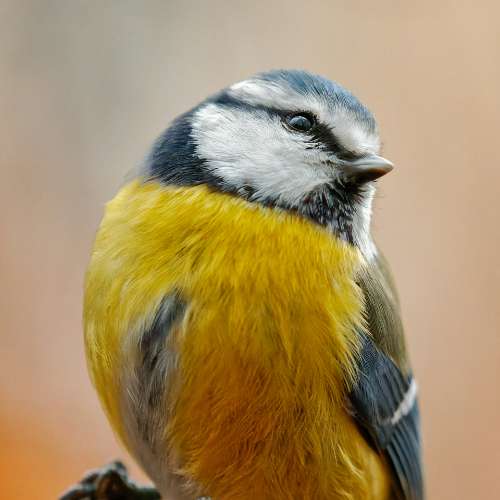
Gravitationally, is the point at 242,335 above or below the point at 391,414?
above

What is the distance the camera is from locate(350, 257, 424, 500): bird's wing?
31.5 inches

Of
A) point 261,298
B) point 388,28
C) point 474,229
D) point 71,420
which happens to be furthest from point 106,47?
point 261,298

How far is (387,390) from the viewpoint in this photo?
85 cm

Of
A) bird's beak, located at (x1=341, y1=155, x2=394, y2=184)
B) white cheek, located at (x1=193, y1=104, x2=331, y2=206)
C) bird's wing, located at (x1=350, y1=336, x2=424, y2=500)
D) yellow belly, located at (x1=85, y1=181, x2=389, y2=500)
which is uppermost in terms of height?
white cheek, located at (x1=193, y1=104, x2=331, y2=206)

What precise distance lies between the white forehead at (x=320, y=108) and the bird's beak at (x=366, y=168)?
21mm

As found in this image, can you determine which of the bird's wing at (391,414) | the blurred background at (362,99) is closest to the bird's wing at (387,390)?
the bird's wing at (391,414)

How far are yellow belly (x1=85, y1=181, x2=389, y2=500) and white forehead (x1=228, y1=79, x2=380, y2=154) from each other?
11 centimetres

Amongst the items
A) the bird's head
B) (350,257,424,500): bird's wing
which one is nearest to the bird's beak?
the bird's head

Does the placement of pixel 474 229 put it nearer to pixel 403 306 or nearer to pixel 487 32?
→ pixel 403 306

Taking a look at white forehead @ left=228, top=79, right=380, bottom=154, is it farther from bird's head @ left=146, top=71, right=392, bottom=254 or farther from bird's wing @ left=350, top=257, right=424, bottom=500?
bird's wing @ left=350, top=257, right=424, bottom=500

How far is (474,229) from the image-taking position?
5.24ft

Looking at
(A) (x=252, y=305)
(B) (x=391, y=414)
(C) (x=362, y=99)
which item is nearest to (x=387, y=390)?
(B) (x=391, y=414)

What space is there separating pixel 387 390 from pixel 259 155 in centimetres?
30

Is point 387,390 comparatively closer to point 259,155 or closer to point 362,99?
point 259,155
